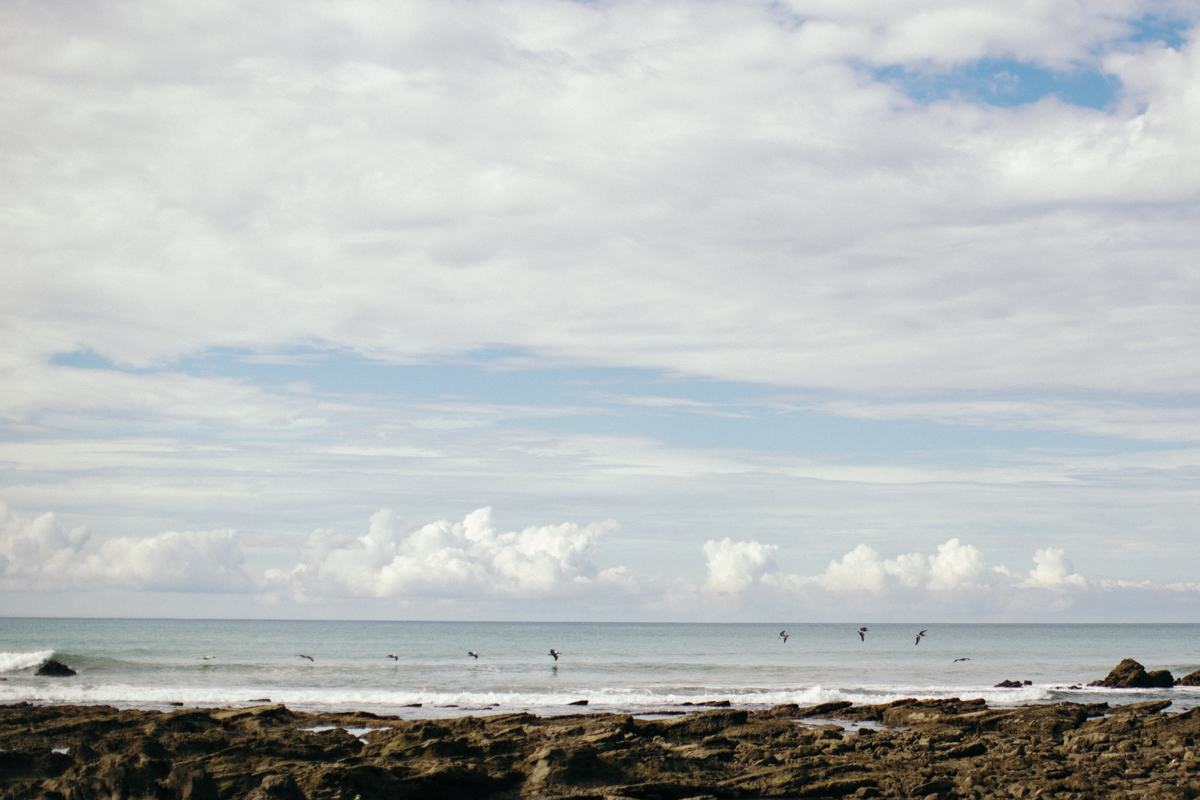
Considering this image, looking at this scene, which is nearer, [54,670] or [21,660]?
[54,670]

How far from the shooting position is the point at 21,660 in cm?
5753

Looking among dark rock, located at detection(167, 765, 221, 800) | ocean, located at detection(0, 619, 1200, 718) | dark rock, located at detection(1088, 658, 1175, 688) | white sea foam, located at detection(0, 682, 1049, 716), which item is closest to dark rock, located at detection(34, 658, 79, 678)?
ocean, located at detection(0, 619, 1200, 718)

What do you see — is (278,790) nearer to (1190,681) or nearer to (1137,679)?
(1137,679)

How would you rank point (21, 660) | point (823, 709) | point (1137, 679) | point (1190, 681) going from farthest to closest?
point (21, 660) < point (1190, 681) < point (1137, 679) < point (823, 709)

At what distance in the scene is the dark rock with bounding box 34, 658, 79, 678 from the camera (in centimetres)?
5128

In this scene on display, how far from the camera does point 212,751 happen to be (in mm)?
21156

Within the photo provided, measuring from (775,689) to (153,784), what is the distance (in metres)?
36.1

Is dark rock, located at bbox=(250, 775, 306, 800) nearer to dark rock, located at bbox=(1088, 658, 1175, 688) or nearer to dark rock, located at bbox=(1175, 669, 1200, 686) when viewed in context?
dark rock, located at bbox=(1088, 658, 1175, 688)

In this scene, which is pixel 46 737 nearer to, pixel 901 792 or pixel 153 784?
pixel 153 784

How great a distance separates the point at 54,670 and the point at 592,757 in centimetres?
4550

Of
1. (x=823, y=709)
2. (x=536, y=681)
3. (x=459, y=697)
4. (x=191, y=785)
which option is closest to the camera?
(x=191, y=785)

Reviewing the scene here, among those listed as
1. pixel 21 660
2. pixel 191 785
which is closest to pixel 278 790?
pixel 191 785

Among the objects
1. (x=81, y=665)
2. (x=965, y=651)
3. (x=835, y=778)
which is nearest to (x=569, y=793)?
(x=835, y=778)

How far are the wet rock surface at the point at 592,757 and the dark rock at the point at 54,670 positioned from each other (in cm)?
2725
